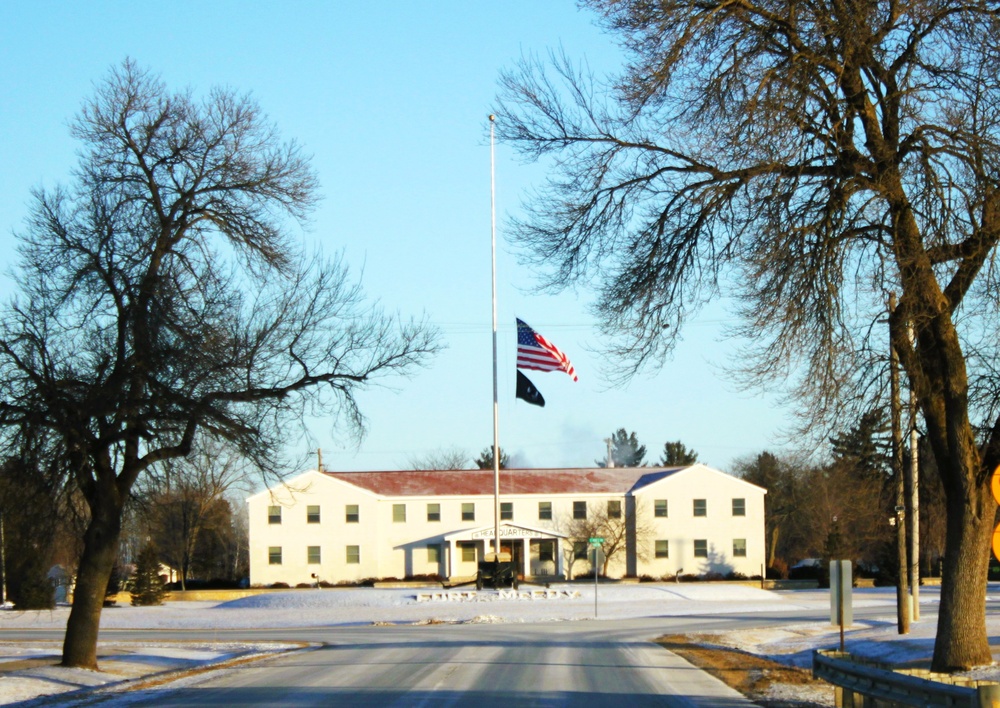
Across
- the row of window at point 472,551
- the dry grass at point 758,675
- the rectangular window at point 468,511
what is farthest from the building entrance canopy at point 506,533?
the dry grass at point 758,675

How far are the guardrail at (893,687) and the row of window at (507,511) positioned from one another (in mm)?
50860

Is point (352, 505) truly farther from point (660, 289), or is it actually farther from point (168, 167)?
point (660, 289)

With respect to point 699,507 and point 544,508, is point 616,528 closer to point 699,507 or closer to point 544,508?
point 544,508

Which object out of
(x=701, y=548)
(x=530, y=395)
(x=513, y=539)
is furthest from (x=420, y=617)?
(x=701, y=548)

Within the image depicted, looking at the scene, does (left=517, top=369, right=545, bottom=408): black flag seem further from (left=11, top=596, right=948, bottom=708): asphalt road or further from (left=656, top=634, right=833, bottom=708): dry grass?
(left=656, top=634, right=833, bottom=708): dry grass

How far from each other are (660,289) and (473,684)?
671 cm

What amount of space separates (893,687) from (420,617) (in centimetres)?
3255

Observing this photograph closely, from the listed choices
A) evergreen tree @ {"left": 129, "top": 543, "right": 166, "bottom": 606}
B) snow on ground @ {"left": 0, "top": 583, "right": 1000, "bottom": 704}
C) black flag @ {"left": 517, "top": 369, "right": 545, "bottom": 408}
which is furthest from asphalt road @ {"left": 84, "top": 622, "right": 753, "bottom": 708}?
evergreen tree @ {"left": 129, "top": 543, "right": 166, "bottom": 606}

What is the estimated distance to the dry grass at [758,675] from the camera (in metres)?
15.0

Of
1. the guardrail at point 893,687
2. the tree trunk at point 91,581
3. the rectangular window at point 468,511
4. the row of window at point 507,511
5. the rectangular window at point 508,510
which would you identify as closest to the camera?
the guardrail at point 893,687

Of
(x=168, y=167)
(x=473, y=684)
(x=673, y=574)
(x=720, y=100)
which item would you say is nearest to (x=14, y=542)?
(x=168, y=167)

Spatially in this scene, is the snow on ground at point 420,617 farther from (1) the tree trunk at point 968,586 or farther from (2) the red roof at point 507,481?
(2) the red roof at point 507,481

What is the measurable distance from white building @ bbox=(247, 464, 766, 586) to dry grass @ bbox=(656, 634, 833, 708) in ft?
130

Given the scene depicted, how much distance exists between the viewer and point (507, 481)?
69.4m
